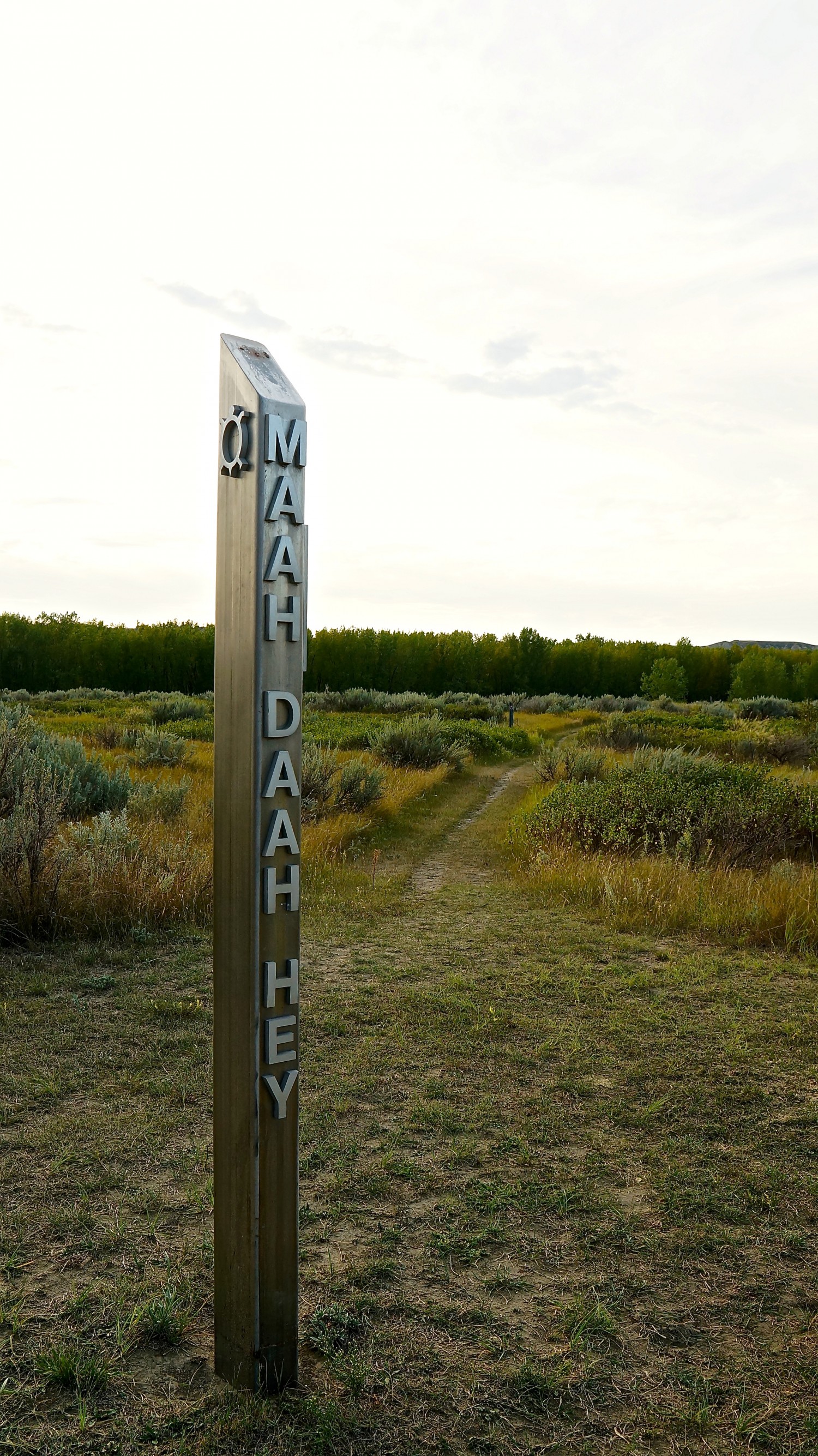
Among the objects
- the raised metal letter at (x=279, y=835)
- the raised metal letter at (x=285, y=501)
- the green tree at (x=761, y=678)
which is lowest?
the raised metal letter at (x=279, y=835)

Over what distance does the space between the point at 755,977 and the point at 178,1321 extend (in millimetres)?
4552

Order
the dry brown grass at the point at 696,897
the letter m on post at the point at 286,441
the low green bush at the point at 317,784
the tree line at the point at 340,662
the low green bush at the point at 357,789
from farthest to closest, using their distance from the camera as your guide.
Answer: the tree line at the point at 340,662, the low green bush at the point at 357,789, the low green bush at the point at 317,784, the dry brown grass at the point at 696,897, the letter m on post at the point at 286,441

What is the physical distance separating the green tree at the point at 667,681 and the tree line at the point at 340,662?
11.5 inches

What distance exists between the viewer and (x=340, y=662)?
5950 cm

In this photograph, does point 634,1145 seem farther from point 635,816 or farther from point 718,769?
point 718,769

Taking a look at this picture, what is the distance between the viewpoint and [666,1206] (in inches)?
136

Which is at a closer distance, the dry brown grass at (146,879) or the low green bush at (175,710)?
the dry brown grass at (146,879)

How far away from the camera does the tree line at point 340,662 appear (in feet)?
191

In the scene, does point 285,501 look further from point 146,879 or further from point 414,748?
point 414,748

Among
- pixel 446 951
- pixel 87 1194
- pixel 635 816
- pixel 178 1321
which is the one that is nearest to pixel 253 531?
pixel 178 1321

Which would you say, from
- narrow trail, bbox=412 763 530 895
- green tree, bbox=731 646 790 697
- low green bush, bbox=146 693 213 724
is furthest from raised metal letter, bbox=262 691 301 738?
green tree, bbox=731 646 790 697

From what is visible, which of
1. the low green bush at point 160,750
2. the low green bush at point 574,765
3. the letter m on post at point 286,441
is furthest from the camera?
the low green bush at point 160,750

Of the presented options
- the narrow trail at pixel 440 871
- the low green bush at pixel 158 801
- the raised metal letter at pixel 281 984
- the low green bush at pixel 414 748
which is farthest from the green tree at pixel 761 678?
the raised metal letter at pixel 281 984

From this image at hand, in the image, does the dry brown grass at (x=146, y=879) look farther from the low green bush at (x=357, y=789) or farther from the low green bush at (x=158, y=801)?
the low green bush at (x=357, y=789)
